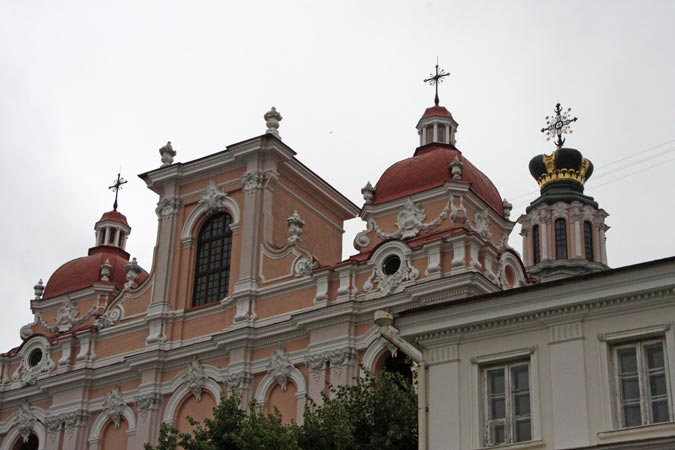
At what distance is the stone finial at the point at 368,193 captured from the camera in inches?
1457

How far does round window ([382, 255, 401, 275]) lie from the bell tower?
22663mm

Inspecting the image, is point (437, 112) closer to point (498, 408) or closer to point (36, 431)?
point (36, 431)

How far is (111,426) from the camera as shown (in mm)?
38438

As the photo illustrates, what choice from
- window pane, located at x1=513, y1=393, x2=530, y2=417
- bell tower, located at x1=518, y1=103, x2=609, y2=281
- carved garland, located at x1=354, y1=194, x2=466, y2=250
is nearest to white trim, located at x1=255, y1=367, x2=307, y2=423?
carved garland, located at x1=354, y1=194, x2=466, y2=250

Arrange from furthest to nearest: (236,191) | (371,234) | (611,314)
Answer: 1. (236,191)
2. (371,234)
3. (611,314)

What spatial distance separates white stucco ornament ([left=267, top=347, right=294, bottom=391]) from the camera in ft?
115

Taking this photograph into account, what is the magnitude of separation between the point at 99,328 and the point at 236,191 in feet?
21.4

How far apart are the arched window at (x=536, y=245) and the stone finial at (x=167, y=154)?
76.1ft

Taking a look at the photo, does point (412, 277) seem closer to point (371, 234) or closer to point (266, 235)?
point (371, 234)

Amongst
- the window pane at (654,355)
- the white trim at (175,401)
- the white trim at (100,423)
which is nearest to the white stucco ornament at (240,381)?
the white trim at (175,401)

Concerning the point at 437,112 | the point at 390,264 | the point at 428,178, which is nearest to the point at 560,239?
the point at 437,112

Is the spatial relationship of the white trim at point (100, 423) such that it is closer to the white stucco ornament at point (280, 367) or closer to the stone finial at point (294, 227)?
the white stucco ornament at point (280, 367)

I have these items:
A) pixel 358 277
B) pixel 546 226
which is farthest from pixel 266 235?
pixel 546 226

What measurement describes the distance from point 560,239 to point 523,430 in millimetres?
40831
